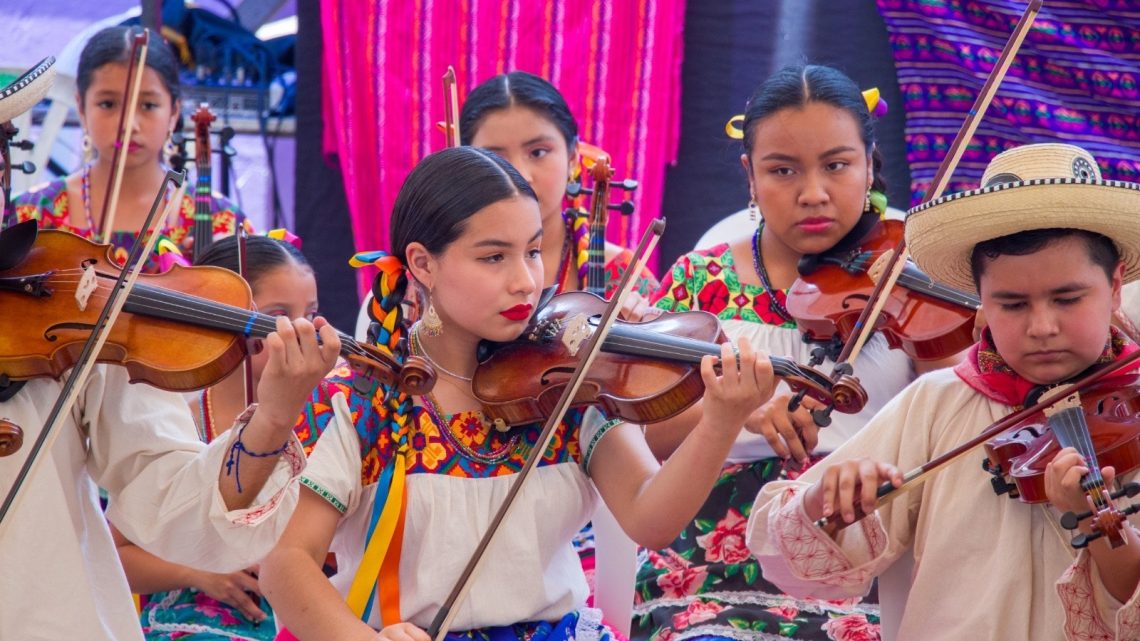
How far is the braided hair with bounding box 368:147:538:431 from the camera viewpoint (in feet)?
6.71

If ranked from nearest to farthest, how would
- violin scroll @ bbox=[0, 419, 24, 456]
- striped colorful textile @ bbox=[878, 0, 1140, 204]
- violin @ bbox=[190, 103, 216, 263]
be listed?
violin scroll @ bbox=[0, 419, 24, 456] < violin @ bbox=[190, 103, 216, 263] < striped colorful textile @ bbox=[878, 0, 1140, 204]

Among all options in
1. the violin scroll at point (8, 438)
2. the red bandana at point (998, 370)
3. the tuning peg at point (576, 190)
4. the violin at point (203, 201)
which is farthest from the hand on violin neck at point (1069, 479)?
the violin at point (203, 201)

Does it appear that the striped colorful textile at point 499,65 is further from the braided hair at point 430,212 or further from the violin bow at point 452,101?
the braided hair at point 430,212

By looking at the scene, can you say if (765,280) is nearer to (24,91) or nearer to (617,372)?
(617,372)

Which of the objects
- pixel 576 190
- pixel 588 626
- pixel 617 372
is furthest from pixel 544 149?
pixel 588 626

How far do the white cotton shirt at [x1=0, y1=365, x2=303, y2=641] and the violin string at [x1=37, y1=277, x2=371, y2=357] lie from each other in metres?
0.11

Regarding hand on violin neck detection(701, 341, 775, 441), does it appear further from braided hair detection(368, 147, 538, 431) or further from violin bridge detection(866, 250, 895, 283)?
violin bridge detection(866, 250, 895, 283)

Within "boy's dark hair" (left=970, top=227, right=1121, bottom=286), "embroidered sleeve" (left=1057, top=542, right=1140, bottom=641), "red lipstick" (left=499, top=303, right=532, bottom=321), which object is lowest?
"embroidered sleeve" (left=1057, top=542, right=1140, bottom=641)

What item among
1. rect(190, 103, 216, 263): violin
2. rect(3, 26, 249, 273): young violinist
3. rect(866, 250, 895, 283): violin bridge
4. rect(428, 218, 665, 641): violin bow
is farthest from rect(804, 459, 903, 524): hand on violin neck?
rect(3, 26, 249, 273): young violinist

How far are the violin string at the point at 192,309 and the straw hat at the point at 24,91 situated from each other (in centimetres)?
23

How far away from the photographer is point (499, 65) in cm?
375

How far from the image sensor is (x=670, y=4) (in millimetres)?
3725

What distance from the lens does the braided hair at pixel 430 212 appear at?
2.04m

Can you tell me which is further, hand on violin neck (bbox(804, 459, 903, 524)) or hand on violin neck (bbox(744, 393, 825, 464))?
hand on violin neck (bbox(744, 393, 825, 464))
